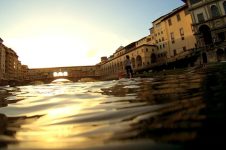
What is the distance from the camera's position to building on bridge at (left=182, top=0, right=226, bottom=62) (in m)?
34.9

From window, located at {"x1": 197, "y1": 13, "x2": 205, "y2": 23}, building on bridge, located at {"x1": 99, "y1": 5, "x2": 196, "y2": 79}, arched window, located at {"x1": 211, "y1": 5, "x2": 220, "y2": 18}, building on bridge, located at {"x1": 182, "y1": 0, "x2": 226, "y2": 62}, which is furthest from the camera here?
building on bridge, located at {"x1": 99, "y1": 5, "x2": 196, "y2": 79}

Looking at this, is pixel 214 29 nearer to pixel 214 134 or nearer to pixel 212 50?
pixel 212 50

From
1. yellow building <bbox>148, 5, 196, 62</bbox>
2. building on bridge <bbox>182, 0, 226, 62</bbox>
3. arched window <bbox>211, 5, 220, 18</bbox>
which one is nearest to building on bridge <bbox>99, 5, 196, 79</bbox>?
yellow building <bbox>148, 5, 196, 62</bbox>

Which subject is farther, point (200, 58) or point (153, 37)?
point (153, 37)

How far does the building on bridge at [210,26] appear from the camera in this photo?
114 ft

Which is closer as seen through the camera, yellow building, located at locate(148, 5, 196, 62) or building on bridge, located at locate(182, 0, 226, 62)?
building on bridge, located at locate(182, 0, 226, 62)

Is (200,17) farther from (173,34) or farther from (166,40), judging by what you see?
(166,40)

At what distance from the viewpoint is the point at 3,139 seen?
4.61ft

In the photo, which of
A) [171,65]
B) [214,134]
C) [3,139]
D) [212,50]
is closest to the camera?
[214,134]

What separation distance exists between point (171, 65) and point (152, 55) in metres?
26.8

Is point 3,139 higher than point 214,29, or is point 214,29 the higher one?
point 214,29

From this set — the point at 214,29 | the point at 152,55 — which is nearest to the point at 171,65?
the point at 214,29

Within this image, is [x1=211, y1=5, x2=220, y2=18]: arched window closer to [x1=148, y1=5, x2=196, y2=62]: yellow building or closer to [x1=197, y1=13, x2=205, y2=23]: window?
[x1=197, y1=13, x2=205, y2=23]: window

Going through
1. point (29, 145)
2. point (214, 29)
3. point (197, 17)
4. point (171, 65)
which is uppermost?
point (197, 17)
